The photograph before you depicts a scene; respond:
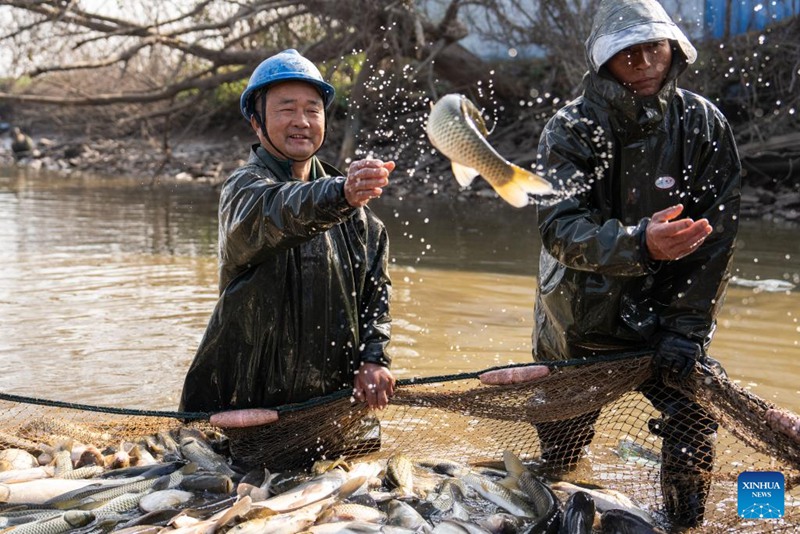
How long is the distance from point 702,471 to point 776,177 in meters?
12.5

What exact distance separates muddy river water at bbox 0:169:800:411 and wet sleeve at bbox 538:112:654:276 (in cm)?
280

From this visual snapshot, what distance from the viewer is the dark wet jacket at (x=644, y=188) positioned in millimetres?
3811

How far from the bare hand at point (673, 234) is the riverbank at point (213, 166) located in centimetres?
1142

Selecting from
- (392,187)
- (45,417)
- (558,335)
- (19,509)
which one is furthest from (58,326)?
(392,187)

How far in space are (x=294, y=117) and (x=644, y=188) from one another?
64.1 inches

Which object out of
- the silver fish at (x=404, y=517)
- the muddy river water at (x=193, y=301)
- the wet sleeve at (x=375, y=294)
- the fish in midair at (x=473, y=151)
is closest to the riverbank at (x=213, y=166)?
the muddy river water at (x=193, y=301)

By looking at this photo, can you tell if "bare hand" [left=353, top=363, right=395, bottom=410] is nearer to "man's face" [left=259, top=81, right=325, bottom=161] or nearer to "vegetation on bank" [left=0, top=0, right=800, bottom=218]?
"man's face" [left=259, top=81, right=325, bottom=161]

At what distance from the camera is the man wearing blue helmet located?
426cm

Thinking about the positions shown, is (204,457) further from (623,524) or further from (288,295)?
(623,524)

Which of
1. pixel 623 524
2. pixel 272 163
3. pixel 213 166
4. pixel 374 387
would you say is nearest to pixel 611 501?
pixel 623 524

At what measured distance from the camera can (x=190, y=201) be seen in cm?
1836

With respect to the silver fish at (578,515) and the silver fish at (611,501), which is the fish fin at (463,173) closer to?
the silver fish at (578,515)

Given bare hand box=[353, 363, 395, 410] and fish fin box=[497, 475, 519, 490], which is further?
bare hand box=[353, 363, 395, 410]

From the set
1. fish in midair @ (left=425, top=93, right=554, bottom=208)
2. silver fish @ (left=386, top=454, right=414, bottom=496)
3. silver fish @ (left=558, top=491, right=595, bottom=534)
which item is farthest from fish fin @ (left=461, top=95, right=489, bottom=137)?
silver fish @ (left=386, top=454, right=414, bottom=496)
